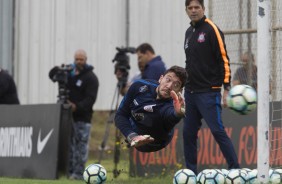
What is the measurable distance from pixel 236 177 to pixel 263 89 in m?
1.13

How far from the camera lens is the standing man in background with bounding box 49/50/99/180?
16156mm

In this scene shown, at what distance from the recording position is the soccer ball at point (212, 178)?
36.3ft

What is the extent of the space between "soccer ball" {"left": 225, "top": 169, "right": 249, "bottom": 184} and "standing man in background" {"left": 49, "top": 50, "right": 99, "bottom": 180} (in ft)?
16.7

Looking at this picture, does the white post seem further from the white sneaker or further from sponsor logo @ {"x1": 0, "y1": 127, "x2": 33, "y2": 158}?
sponsor logo @ {"x1": 0, "y1": 127, "x2": 33, "y2": 158}

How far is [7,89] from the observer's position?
57.2 feet

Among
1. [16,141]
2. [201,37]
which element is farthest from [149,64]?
[16,141]

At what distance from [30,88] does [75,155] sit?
5958mm

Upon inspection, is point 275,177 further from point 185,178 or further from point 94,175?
point 94,175

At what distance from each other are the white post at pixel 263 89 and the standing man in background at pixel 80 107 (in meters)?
5.32

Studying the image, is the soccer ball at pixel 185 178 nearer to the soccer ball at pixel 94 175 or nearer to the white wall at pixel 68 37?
the soccer ball at pixel 94 175

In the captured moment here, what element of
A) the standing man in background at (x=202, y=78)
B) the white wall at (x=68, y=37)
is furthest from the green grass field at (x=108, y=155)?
the white wall at (x=68, y=37)

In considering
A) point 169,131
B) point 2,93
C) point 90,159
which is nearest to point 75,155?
point 2,93

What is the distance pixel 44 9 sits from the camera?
21609 millimetres

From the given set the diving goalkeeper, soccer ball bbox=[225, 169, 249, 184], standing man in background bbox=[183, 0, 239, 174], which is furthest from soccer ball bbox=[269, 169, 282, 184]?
the diving goalkeeper
